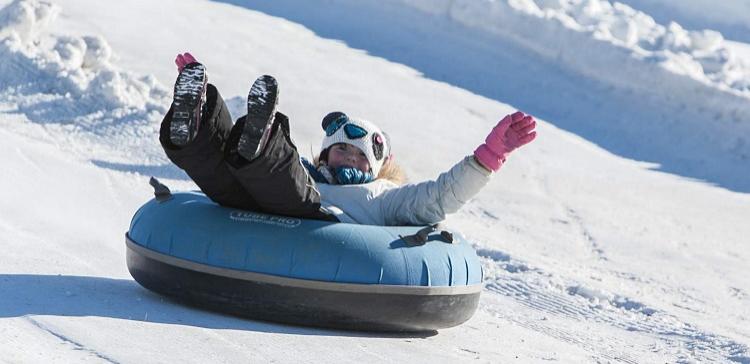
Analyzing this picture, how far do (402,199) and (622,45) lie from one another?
916 centimetres

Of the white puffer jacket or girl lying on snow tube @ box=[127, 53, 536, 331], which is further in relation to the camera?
the white puffer jacket

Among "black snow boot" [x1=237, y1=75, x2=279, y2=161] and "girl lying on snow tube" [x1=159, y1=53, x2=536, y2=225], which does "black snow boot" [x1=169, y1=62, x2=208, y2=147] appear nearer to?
"girl lying on snow tube" [x1=159, y1=53, x2=536, y2=225]

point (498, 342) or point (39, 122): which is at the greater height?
point (39, 122)

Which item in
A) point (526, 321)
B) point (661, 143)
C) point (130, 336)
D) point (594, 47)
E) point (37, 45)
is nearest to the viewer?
point (130, 336)

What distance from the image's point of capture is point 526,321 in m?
6.19

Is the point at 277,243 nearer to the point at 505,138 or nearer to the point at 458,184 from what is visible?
the point at 458,184

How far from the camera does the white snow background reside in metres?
4.81

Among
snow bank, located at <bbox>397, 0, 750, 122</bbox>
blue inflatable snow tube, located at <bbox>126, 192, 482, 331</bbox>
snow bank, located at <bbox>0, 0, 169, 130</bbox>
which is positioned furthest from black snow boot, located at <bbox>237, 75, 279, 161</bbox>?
snow bank, located at <bbox>397, 0, 750, 122</bbox>

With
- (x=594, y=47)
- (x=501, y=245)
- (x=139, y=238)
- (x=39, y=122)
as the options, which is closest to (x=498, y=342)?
(x=139, y=238)

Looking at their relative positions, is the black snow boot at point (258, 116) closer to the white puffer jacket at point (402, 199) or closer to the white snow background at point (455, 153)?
the white snow background at point (455, 153)

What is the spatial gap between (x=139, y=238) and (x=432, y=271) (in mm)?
1170

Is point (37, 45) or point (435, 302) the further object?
point (37, 45)

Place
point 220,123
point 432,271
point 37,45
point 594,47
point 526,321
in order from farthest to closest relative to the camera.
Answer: point 594,47 < point 37,45 < point 526,321 < point 432,271 < point 220,123

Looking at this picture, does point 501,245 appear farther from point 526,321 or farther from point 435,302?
point 435,302
